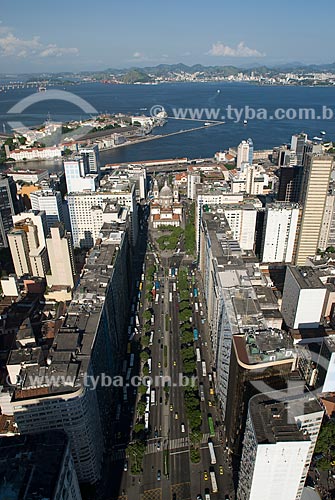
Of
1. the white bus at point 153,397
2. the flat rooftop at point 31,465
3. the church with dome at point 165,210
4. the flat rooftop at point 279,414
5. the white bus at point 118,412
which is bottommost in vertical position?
the white bus at point 118,412

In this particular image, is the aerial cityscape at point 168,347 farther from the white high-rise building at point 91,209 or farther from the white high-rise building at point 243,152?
the white high-rise building at point 243,152

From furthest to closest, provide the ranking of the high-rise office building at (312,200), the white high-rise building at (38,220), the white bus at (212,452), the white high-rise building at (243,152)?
the white high-rise building at (243,152)
the white high-rise building at (38,220)
the high-rise office building at (312,200)
the white bus at (212,452)

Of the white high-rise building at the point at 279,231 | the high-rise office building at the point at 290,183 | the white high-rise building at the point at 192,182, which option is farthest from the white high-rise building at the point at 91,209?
the high-rise office building at the point at 290,183

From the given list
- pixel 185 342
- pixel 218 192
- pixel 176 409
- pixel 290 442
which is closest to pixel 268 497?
pixel 290 442

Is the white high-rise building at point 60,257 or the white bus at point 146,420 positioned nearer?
the white bus at point 146,420

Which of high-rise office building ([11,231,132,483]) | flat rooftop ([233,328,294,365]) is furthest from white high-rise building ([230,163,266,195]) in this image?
flat rooftop ([233,328,294,365])

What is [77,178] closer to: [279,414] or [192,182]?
[192,182]

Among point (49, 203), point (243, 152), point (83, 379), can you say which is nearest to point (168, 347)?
point (83, 379)
